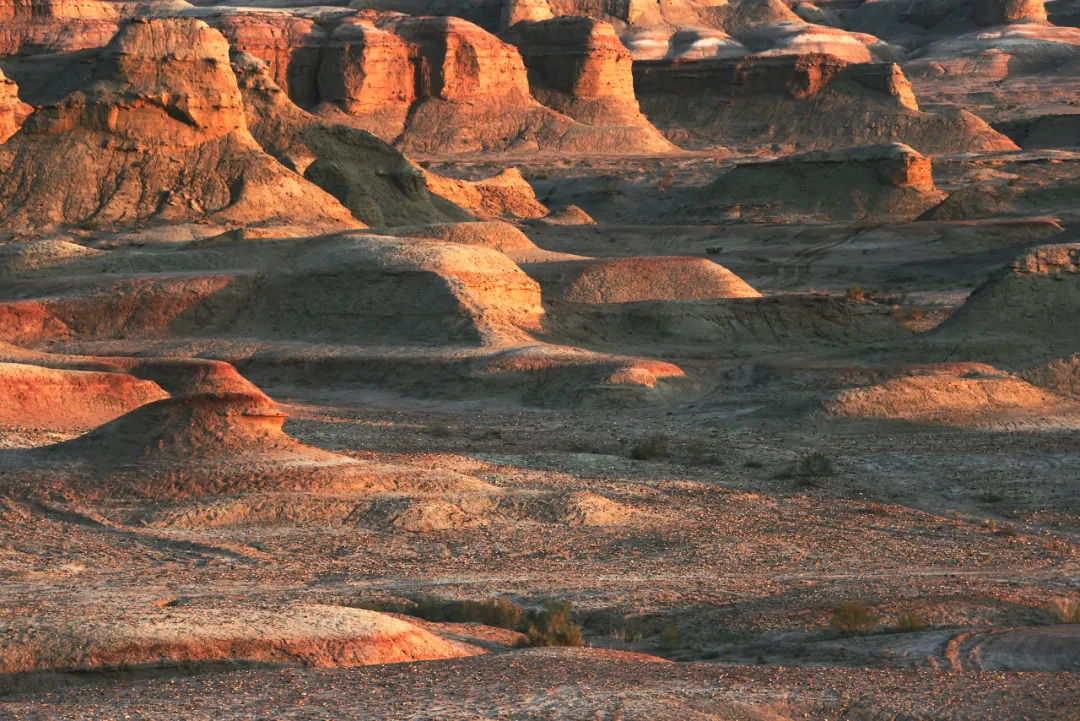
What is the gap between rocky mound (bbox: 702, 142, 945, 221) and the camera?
5716 cm

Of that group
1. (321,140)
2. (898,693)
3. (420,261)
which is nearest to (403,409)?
(420,261)

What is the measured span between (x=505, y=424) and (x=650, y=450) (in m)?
3.80

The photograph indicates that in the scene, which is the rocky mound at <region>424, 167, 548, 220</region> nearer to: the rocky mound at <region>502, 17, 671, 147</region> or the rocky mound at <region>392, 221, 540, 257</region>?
the rocky mound at <region>392, 221, 540, 257</region>

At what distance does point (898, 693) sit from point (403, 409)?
18.5 m

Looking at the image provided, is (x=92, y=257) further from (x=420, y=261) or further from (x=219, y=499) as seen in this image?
(x=219, y=499)

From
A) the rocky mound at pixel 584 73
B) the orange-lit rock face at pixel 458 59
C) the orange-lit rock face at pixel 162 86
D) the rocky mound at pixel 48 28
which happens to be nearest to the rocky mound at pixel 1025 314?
the orange-lit rock face at pixel 162 86

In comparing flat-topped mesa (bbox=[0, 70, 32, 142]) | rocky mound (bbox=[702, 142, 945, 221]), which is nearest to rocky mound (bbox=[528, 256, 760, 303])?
flat-topped mesa (bbox=[0, 70, 32, 142])

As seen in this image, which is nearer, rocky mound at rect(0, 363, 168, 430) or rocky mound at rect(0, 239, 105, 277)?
rocky mound at rect(0, 363, 168, 430)

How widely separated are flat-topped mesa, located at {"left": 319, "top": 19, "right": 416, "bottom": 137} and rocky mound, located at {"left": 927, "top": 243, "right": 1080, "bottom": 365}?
4825 cm

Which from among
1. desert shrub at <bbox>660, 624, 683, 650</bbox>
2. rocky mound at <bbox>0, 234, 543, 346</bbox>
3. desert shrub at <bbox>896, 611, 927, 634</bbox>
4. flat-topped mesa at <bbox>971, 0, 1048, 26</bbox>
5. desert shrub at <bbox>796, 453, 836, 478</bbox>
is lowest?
rocky mound at <bbox>0, 234, 543, 346</bbox>

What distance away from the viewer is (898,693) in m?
9.34

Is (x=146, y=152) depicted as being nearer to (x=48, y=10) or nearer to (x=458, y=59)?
(x=458, y=59)

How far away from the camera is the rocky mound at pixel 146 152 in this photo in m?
43.2

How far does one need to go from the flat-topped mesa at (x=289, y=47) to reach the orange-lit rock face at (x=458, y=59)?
439cm
